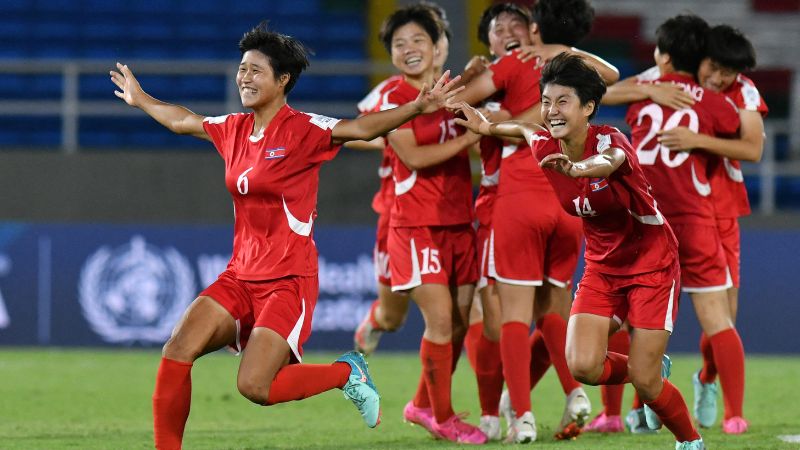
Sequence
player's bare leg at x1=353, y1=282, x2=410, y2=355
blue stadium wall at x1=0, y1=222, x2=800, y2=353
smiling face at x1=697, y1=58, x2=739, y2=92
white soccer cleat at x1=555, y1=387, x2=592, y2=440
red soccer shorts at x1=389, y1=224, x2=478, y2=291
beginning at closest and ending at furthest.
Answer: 1. white soccer cleat at x1=555, y1=387, x2=592, y2=440
2. red soccer shorts at x1=389, y1=224, x2=478, y2=291
3. smiling face at x1=697, y1=58, x2=739, y2=92
4. player's bare leg at x1=353, y1=282, x2=410, y2=355
5. blue stadium wall at x1=0, y1=222, x2=800, y2=353

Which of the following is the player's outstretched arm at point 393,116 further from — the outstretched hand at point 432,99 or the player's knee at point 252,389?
the player's knee at point 252,389

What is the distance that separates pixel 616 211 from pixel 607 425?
167 cm

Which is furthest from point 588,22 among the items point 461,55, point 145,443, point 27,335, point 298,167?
point 461,55

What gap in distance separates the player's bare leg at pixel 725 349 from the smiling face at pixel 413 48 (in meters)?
1.91

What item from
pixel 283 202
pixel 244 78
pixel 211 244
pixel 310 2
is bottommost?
pixel 211 244

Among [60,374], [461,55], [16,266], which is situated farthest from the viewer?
[461,55]

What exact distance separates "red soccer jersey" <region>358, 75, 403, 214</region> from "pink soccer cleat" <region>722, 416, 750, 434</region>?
2151 mm

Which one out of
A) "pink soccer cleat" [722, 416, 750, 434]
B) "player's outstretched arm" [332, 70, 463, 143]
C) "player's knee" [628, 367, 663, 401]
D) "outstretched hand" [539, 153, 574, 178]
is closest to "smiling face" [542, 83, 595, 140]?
"player's outstretched arm" [332, 70, 463, 143]

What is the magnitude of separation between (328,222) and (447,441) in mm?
6279

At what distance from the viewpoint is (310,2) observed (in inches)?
692

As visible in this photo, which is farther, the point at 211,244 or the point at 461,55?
the point at 461,55

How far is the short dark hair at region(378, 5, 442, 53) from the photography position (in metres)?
7.19

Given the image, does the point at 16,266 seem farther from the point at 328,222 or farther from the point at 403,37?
the point at 403,37

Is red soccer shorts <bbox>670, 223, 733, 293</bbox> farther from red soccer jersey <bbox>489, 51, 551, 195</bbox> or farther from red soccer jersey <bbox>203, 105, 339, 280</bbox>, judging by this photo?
red soccer jersey <bbox>203, 105, 339, 280</bbox>
